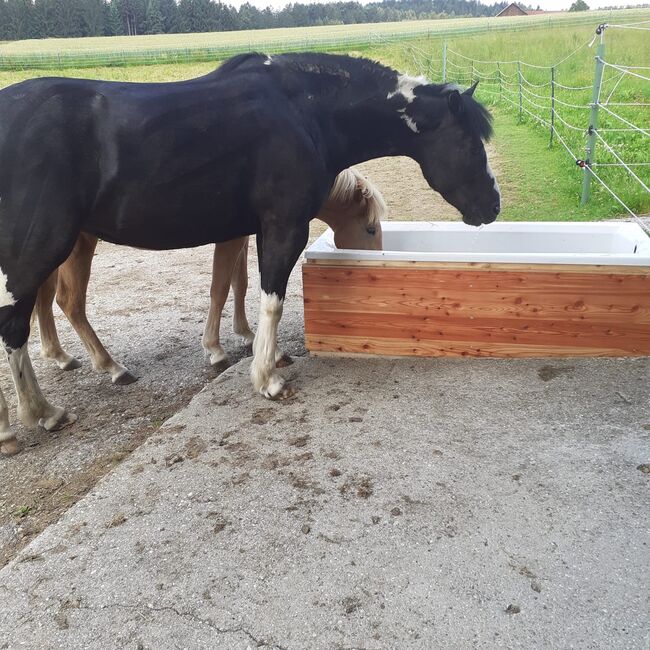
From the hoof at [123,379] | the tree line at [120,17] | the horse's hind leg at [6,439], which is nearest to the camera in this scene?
the horse's hind leg at [6,439]

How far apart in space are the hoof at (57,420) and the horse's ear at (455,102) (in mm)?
2871

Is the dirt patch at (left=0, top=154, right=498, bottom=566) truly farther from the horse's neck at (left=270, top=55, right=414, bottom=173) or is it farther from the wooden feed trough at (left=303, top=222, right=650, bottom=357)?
the horse's neck at (left=270, top=55, right=414, bottom=173)

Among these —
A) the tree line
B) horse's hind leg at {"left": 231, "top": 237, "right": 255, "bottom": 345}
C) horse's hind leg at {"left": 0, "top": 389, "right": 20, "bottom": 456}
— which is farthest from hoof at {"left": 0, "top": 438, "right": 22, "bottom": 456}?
the tree line

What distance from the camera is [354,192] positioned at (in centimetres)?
395

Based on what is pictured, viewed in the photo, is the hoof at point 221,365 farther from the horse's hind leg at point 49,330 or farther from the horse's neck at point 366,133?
the horse's neck at point 366,133

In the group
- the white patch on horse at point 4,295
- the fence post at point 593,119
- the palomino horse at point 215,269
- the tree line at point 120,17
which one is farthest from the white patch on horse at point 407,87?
the tree line at point 120,17

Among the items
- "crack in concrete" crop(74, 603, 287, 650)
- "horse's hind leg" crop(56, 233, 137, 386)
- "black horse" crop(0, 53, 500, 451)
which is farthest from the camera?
"horse's hind leg" crop(56, 233, 137, 386)

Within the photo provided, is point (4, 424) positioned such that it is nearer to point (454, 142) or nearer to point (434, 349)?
point (434, 349)

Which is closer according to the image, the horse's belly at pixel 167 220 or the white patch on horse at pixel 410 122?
the horse's belly at pixel 167 220

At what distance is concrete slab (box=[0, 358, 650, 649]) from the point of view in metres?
1.98

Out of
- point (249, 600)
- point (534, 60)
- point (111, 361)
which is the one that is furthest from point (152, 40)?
point (249, 600)

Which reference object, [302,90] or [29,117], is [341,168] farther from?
[29,117]

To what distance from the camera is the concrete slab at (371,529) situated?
198cm

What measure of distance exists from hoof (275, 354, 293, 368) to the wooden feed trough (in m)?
0.18
